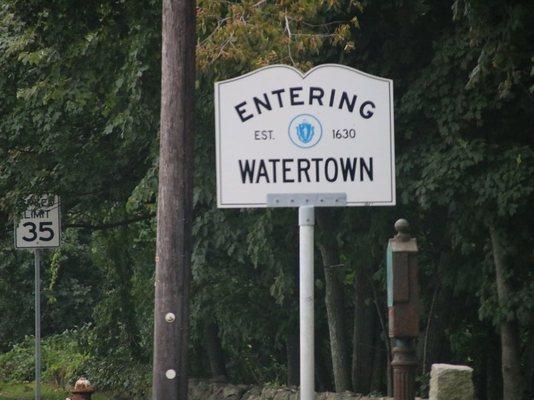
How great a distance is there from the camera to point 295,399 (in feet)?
55.1

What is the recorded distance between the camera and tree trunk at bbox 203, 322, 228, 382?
22281mm

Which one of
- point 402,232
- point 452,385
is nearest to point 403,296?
point 402,232

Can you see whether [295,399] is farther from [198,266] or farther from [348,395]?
[198,266]

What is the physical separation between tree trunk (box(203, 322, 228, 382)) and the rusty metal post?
14.9m

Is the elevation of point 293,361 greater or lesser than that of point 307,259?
lesser

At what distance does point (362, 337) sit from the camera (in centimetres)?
1986

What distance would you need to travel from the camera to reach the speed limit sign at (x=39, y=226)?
19.5 m

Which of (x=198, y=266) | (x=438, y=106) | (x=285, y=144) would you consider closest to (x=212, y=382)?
(x=198, y=266)

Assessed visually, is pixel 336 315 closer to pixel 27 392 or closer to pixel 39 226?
pixel 39 226

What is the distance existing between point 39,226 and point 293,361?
508 centimetres

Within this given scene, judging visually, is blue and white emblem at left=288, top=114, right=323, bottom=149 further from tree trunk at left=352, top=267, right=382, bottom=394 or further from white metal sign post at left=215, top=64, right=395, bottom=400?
tree trunk at left=352, top=267, right=382, bottom=394

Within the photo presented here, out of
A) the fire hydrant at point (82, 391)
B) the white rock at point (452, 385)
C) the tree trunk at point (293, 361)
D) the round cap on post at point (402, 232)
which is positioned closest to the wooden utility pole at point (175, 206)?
the fire hydrant at point (82, 391)

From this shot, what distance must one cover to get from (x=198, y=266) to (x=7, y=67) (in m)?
4.17

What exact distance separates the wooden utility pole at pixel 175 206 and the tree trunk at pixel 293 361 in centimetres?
1160
